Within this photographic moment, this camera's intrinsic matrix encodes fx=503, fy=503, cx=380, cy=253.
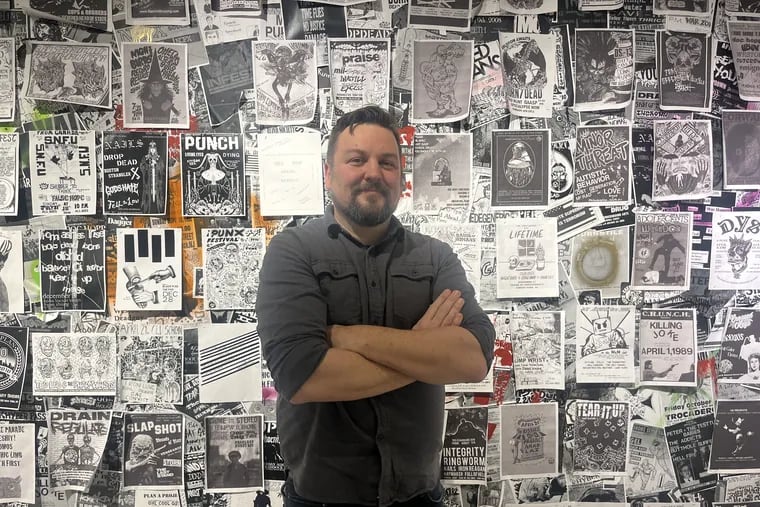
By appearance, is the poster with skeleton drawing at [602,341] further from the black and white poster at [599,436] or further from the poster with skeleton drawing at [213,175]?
the poster with skeleton drawing at [213,175]

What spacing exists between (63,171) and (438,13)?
1.33 m

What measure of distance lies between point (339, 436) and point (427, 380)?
25cm

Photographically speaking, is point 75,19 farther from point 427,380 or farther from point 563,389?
point 563,389

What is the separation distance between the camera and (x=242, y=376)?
1.67m

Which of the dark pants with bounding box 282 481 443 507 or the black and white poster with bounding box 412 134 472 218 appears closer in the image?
the dark pants with bounding box 282 481 443 507

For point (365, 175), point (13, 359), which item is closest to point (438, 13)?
point (365, 175)

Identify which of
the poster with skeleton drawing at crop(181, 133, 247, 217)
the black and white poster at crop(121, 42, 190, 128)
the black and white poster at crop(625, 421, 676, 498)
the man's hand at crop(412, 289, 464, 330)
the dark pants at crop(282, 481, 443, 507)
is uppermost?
the black and white poster at crop(121, 42, 190, 128)

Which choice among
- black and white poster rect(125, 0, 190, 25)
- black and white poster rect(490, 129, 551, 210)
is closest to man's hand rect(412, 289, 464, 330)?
black and white poster rect(490, 129, 551, 210)

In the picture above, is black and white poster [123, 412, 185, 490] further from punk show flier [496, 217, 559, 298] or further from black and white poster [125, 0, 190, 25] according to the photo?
black and white poster [125, 0, 190, 25]

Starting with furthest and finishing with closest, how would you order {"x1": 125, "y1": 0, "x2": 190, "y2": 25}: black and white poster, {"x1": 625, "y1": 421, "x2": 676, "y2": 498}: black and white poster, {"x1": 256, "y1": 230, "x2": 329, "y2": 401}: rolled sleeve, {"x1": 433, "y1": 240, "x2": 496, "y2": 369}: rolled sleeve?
{"x1": 625, "y1": 421, "x2": 676, "y2": 498}: black and white poster, {"x1": 125, "y1": 0, "x2": 190, "y2": 25}: black and white poster, {"x1": 433, "y1": 240, "x2": 496, "y2": 369}: rolled sleeve, {"x1": 256, "y1": 230, "x2": 329, "y2": 401}: rolled sleeve

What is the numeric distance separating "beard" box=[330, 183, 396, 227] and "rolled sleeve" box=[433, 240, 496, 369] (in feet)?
0.63

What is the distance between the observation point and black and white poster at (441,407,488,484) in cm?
170

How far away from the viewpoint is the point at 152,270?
5.42 ft

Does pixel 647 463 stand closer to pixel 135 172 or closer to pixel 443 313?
pixel 443 313
